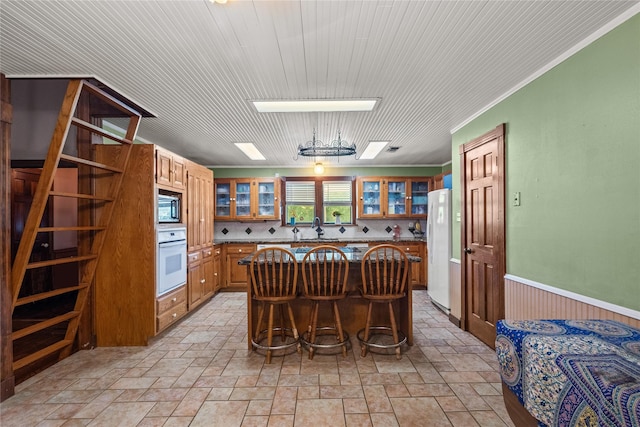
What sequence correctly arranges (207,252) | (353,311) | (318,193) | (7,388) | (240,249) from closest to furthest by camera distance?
(7,388), (353,311), (207,252), (240,249), (318,193)

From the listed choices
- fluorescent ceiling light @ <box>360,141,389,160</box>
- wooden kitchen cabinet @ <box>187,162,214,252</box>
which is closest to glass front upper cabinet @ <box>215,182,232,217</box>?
wooden kitchen cabinet @ <box>187,162,214,252</box>

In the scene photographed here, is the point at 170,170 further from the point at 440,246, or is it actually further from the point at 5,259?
the point at 440,246

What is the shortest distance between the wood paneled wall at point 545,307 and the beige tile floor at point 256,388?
1.86ft

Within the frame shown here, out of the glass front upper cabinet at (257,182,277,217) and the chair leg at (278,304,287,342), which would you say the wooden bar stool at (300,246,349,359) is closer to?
the chair leg at (278,304,287,342)

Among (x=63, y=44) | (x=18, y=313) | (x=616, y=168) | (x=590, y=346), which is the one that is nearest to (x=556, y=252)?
(x=616, y=168)

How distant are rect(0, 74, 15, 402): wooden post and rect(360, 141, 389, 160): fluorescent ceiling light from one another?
3.88 metres

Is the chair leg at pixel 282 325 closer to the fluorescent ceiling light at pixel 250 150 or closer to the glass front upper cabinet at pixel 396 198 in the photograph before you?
the fluorescent ceiling light at pixel 250 150

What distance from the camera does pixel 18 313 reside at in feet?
12.9

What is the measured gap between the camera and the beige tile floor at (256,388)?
1.96 metres

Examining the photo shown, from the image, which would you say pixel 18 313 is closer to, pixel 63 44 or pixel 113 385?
pixel 113 385

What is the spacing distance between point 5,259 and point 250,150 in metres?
3.18

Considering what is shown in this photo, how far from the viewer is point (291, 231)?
621 centimetres

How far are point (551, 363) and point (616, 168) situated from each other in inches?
49.6

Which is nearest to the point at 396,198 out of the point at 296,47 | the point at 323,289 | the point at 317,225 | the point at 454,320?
the point at 317,225
